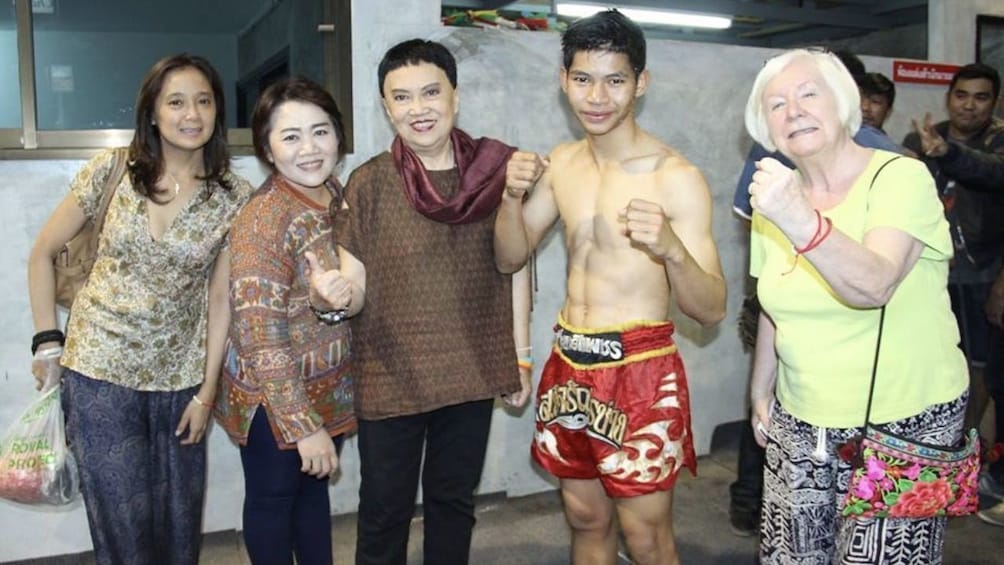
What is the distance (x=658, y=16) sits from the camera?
700cm

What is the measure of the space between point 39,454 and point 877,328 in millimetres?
2032

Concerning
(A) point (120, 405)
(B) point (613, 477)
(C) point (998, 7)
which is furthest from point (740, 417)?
(A) point (120, 405)

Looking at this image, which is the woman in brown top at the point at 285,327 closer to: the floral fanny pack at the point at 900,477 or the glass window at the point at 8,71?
the floral fanny pack at the point at 900,477

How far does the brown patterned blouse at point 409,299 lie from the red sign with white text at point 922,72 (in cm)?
312

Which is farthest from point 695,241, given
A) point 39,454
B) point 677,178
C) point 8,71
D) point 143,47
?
point 143,47

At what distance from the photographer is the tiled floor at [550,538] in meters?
3.16

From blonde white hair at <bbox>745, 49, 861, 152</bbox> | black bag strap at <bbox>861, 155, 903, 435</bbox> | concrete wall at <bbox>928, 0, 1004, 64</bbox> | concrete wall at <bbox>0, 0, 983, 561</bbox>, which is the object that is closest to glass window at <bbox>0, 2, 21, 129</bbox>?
concrete wall at <bbox>0, 0, 983, 561</bbox>

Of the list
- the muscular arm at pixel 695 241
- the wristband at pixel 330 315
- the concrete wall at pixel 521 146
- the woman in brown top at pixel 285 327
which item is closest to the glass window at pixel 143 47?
the concrete wall at pixel 521 146

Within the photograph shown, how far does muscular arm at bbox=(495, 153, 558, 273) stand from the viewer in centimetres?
199

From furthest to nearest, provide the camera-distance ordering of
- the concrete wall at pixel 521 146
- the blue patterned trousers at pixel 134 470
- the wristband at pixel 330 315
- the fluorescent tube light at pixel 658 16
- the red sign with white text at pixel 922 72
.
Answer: the fluorescent tube light at pixel 658 16 < the red sign with white text at pixel 922 72 < the concrete wall at pixel 521 146 < the blue patterned trousers at pixel 134 470 < the wristband at pixel 330 315

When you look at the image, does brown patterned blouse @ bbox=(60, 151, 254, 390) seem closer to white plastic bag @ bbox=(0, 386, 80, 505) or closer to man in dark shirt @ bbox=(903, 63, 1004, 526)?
white plastic bag @ bbox=(0, 386, 80, 505)

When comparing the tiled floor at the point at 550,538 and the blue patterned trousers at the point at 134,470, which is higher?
the blue patterned trousers at the point at 134,470

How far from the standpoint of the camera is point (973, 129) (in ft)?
12.2

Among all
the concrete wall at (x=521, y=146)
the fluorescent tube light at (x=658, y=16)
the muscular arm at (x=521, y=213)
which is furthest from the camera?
the fluorescent tube light at (x=658, y=16)
